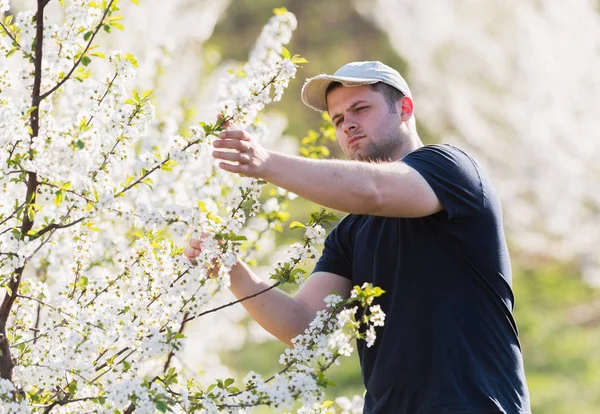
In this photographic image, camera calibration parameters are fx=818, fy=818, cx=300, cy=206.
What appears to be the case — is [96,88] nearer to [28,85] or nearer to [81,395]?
[28,85]

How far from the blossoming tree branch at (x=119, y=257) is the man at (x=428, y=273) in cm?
16

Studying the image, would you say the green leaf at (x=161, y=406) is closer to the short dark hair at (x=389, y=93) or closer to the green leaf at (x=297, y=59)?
the green leaf at (x=297, y=59)

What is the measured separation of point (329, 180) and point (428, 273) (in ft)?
1.65

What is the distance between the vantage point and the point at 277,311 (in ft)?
9.04

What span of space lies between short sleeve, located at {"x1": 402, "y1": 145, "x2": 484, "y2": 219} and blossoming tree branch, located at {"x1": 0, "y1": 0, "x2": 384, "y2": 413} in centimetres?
35

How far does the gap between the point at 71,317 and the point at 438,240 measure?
1.09m

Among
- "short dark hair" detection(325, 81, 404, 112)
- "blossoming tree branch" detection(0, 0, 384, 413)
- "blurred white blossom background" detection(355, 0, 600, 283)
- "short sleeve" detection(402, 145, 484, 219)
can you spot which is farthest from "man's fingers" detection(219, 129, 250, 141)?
"blurred white blossom background" detection(355, 0, 600, 283)

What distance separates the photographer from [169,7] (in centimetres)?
754

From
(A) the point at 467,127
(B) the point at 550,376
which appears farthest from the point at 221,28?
(B) the point at 550,376

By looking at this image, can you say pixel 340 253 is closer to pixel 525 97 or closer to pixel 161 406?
pixel 161 406

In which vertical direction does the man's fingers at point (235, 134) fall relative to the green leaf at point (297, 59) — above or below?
below

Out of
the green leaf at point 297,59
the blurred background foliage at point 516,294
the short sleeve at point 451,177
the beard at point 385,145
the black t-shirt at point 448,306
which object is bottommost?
the black t-shirt at point 448,306

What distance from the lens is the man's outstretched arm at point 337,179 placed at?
6.64ft

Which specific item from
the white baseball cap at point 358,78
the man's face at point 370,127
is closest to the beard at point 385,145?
the man's face at point 370,127
